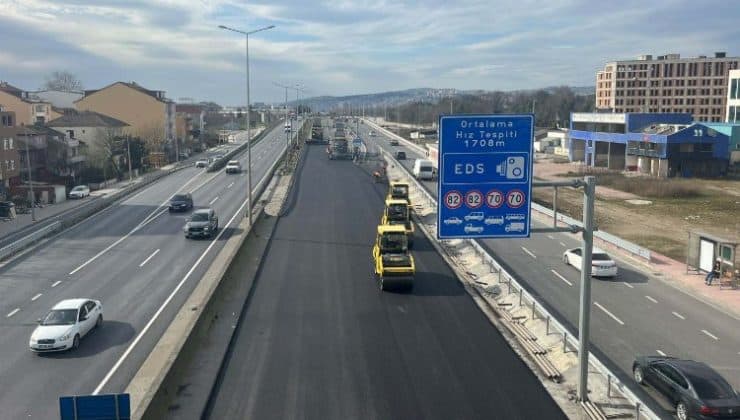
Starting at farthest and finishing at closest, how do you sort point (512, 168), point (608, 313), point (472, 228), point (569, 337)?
point (608, 313)
point (569, 337)
point (472, 228)
point (512, 168)

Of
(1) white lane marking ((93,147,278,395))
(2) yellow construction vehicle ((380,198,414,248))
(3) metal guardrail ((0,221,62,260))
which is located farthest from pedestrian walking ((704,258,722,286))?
(3) metal guardrail ((0,221,62,260))

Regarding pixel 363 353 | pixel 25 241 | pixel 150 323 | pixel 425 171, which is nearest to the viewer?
pixel 363 353

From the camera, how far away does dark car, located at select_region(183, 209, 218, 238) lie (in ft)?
111

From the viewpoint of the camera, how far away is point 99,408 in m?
10.9

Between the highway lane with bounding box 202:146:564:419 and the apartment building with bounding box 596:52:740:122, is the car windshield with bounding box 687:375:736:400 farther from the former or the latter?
the apartment building with bounding box 596:52:740:122

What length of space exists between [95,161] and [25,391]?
2303 inches

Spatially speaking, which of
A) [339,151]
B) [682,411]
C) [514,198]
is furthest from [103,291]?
[339,151]

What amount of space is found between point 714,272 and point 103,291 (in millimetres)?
23628

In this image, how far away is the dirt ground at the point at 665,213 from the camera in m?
38.8

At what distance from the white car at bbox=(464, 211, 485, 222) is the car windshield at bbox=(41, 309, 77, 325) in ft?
37.4

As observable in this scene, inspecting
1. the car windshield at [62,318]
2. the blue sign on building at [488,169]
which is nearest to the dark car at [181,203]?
the car windshield at [62,318]

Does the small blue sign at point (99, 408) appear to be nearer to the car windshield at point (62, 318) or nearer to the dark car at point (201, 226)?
the car windshield at point (62, 318)

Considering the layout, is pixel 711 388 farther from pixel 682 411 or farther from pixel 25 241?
pixel 25 241

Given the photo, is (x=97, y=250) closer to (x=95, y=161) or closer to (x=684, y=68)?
(x=95, y=161)
